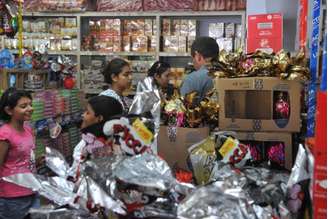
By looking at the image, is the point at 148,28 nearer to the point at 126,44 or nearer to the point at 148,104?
the point at 126,44

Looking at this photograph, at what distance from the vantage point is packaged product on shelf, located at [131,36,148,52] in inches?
216

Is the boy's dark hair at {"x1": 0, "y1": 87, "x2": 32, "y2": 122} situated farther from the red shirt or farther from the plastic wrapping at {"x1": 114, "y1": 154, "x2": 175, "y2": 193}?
the plastic wrapping at {"x1": 114, "y1": 154, "x2": 175, "y2": 193}

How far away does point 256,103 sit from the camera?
5.93 ft

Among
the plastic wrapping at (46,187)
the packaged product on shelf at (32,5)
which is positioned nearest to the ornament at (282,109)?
the plastic wrapping at (46,187)

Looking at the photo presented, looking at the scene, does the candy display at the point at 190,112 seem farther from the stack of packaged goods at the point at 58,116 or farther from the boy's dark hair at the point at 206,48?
the stack of packaged goods at the point at 58,116

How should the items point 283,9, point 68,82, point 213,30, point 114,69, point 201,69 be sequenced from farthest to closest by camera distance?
point 213,30 < point 68,82 < point 283,9 < point 114,69 < point 201,69

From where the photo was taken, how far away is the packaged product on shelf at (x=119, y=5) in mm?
5473

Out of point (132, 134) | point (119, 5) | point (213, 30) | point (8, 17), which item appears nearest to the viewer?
point (132, 134)

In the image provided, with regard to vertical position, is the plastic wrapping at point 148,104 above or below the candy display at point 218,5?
below

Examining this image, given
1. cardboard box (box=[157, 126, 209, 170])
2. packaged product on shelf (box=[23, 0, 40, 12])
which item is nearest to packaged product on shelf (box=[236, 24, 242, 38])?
packaged product on shelf (box=[23, 0, 40, 12])

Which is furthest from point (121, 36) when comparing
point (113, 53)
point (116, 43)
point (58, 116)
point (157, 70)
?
point (58, 116)

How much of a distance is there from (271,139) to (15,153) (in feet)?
5.73

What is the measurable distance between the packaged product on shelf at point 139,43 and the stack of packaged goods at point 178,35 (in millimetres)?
228

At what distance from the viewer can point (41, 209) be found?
117 centimetres
